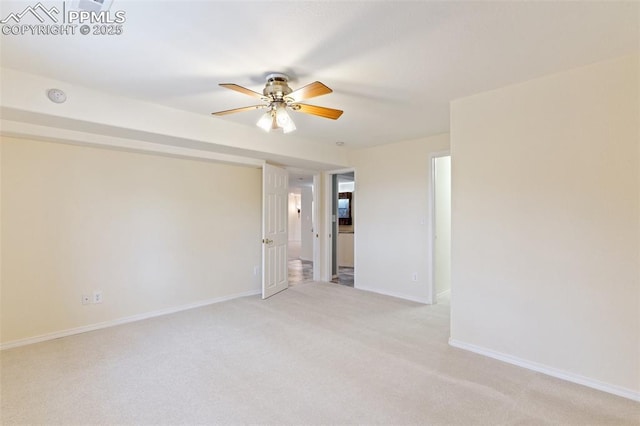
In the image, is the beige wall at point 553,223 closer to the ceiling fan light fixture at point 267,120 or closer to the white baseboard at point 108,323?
the ceiling fan light fixture at point 267,120

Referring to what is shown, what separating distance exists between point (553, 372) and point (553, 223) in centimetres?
118

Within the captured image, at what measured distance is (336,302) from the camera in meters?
4.37

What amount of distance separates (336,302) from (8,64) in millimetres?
4113

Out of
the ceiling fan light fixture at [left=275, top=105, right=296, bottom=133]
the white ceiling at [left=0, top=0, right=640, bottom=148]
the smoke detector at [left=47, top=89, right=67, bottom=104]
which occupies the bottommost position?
the ceiling fan light fixture at [left=275, top=105, right=296, bottom=133]

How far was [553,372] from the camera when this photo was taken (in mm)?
2391

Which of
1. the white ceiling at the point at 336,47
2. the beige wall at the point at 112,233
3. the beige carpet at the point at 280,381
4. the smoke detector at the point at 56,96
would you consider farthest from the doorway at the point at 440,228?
the smoke detector at the point at 56,96

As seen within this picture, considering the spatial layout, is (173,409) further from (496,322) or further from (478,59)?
(478,59)

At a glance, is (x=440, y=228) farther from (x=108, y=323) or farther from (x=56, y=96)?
(x=56, y=96)

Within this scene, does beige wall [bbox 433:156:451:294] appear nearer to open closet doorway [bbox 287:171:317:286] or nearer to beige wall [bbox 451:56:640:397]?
beige wall [bbox 451:56:640:397]

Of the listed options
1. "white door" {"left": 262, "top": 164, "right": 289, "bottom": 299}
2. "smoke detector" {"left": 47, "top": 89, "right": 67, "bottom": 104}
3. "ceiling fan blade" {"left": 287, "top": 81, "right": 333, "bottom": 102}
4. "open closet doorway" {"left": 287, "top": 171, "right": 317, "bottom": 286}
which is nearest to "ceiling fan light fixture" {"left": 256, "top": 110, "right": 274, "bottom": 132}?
"ceiling fan blade" {"left": 287, "top": 81, "right": 333, "bottom": 102}

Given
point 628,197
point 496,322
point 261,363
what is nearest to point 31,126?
point 261,363

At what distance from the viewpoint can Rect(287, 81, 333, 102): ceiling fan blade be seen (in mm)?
2080

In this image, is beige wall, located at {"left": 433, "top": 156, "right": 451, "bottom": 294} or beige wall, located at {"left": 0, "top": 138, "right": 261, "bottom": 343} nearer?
beige wall, located at {"left": 0, "top": 138, "right": 261, "bottom": 343}

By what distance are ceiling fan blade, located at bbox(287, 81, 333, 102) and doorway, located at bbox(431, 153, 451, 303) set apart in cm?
263
